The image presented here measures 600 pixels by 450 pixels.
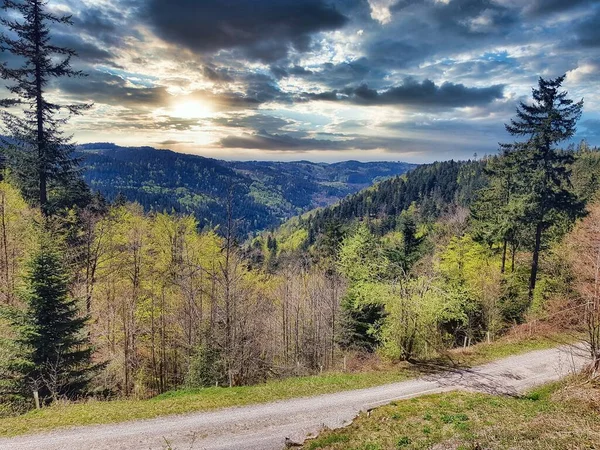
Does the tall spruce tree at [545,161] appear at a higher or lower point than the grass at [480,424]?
higher

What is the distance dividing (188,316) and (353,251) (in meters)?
22.5

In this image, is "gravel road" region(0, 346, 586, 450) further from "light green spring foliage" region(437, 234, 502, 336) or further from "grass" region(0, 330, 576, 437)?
"light green spring foliage" region(437, 234, 502, 336)

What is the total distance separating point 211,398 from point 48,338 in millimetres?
9074

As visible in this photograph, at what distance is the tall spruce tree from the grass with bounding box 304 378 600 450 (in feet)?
59.2

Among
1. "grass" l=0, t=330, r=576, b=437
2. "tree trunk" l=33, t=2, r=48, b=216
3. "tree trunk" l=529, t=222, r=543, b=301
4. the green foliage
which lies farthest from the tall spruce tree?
"tree trunk" l=33, t=2, r=48, b=216

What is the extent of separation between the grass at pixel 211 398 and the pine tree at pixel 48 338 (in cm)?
226

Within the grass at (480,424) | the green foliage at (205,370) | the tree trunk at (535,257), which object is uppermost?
the tree trunk at (535,257)

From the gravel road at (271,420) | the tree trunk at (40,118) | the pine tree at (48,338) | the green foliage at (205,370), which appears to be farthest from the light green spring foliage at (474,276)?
the tree trunk at (40,118)

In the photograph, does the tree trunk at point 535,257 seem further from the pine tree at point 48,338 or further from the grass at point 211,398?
the pine tree at point 48,338

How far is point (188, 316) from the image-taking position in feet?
94.8

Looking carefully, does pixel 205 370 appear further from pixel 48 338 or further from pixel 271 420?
pixel 48 338

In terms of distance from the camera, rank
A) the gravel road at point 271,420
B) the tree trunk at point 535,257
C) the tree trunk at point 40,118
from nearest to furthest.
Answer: the gravel road at point 271,420 → the tree trunk at point 40,118 → the tree trunk at point 535,257

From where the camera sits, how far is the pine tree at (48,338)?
1721 cm

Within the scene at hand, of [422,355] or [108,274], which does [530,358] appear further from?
[108,274]
